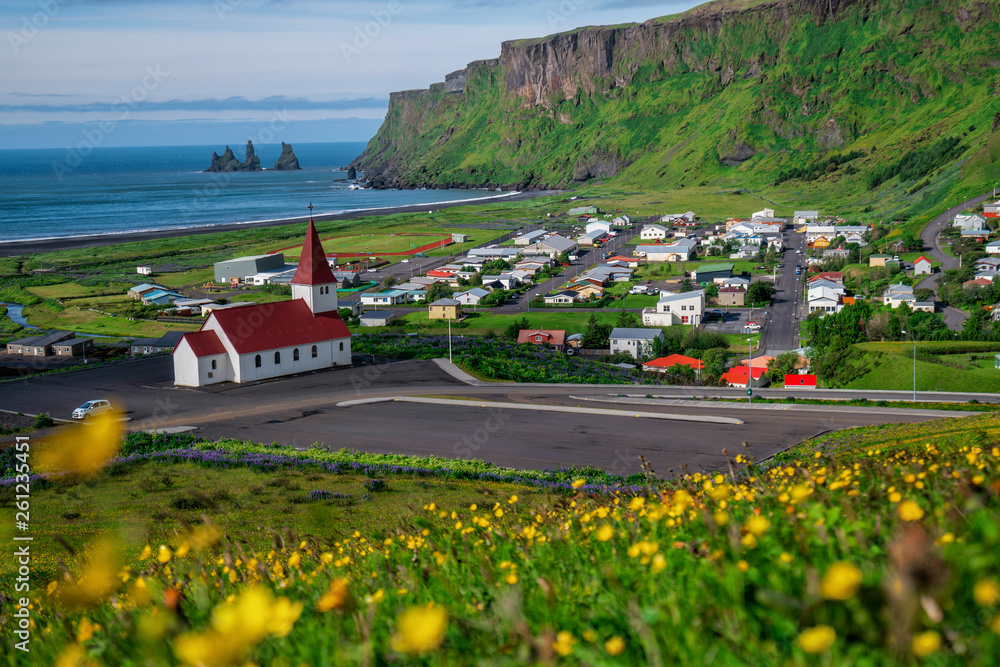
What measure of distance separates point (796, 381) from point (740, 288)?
110 feet

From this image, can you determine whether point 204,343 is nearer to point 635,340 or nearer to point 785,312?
point 635,340

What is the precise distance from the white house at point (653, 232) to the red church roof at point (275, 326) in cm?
8126

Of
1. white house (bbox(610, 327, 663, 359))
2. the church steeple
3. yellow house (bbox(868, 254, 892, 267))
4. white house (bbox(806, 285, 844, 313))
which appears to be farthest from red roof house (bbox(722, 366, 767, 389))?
yellow house (bbox(868, 254, 892, 267))

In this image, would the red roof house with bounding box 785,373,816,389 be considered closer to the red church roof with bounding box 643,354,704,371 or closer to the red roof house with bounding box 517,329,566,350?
the red church roof with bounding box 643,354,704,371

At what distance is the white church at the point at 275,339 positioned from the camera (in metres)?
35.8

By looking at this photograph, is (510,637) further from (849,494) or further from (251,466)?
(251,466)

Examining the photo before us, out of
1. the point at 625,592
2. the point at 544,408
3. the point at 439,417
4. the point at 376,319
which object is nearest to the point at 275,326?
the point at 439,417

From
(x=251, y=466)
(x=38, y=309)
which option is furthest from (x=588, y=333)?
(x=38, y=309)

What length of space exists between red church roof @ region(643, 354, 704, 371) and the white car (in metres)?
31.1

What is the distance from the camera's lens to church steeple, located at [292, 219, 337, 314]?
39.1 m

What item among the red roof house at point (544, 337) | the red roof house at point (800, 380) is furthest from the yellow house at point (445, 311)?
the red roof house at point (800, 380)

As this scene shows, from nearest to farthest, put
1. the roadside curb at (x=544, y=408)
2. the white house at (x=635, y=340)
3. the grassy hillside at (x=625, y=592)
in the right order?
1. the grassy hillside at (x=625, y=592)
2. the roadside curb at (x=544, y=408)
3. the white house at (x=635, y=340)

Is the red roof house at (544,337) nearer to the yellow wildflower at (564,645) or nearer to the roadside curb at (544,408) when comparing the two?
the roadside curb at (544,408)

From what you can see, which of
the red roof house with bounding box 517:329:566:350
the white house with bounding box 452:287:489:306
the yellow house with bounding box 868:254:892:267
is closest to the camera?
the red roof house with bounding box 517:329:566:350
